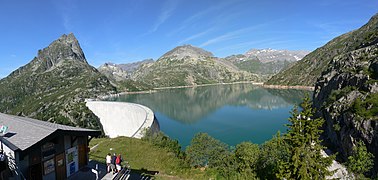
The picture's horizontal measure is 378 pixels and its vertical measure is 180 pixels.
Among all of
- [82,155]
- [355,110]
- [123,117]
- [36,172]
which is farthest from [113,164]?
[123,117]

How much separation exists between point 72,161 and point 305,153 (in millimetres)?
13732

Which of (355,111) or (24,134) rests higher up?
(24,134)

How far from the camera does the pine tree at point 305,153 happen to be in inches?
482

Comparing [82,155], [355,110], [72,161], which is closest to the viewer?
[72,161]

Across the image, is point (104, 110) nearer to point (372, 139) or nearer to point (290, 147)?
point (372, 139)

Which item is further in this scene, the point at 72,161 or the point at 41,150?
the point at 72,161

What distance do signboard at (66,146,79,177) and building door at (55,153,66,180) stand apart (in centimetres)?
36

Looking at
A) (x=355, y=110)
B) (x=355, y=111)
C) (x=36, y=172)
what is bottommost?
(x=355, y=111)

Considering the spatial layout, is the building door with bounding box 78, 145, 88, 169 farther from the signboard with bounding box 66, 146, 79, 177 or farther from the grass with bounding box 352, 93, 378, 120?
the grass with bounding box 352, 93, 378, 120

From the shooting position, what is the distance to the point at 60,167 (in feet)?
51.2

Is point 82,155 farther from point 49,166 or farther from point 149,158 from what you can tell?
point 149,158

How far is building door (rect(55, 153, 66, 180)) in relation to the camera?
15.3m

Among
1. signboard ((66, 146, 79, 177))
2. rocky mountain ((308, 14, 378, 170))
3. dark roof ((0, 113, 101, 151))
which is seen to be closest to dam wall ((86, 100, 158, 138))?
signboard ((66, 146, 79, 177))

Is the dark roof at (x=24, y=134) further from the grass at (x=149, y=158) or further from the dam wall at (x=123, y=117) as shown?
the dam wall at (x=123, y=117)
